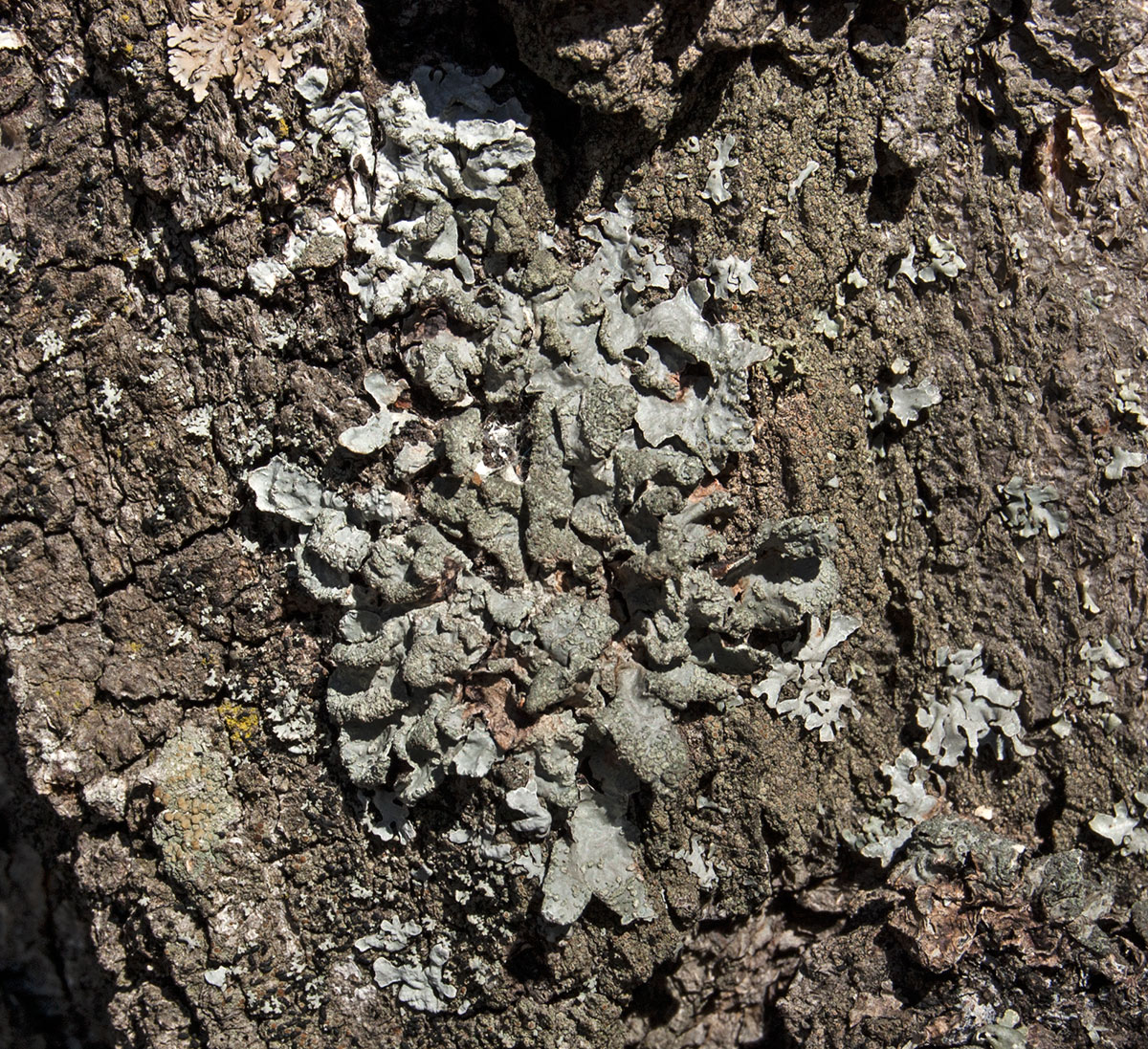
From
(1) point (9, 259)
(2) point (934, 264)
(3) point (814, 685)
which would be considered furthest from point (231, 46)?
(3) point (814, 685)

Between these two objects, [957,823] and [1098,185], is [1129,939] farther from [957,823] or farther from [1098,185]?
[1098,185]

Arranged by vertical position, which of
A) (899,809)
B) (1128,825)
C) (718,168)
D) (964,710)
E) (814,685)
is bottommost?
(1128,825)

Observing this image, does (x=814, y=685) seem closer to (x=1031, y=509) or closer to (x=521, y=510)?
(x=1031, y=509)

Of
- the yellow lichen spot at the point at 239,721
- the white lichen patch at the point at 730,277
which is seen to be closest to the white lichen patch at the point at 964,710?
the white lichen patch at the point at 730,277

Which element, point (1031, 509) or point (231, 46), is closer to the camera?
point (231, 46)

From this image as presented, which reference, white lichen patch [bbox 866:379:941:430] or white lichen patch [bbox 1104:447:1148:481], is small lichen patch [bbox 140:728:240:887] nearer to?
white lichen patch [bbox 866:379:941:430]

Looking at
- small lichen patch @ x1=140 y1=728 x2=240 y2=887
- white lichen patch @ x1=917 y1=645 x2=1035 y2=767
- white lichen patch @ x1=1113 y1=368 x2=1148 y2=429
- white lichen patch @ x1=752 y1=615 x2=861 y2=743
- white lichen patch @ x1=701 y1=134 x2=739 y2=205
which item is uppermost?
white lichen patch @ x1=701 y1=134 x2=739 y2=205

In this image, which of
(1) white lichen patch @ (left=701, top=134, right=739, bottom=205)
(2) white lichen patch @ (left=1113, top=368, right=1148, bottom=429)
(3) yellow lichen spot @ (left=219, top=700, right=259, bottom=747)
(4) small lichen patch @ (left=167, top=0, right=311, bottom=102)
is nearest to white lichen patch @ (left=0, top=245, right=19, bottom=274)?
(4) small lichen patch @ (left=167, top=0, right=311, bottom=102)
